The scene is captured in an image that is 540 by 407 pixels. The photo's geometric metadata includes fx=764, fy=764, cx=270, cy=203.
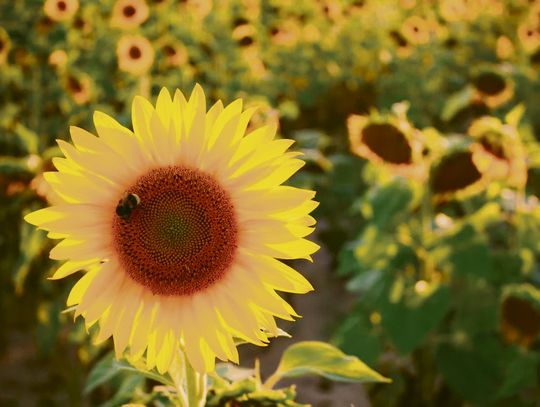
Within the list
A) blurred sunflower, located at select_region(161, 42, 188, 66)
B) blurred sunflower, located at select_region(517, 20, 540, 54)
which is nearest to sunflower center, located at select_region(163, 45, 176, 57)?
blurred sunflower, located at select_region(161, 42, 188, 66)

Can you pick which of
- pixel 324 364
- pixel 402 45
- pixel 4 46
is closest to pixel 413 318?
pixel 324 364

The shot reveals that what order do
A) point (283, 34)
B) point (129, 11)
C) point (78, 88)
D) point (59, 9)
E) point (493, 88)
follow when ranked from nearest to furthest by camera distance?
point (493, 88) < point (78, 88) < point (59, 9) < point (129, 11) < point (283, 34)

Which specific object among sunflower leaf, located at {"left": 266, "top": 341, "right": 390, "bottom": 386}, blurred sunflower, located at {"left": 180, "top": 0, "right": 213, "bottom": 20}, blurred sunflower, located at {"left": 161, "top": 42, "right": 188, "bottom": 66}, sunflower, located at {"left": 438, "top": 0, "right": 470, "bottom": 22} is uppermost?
sunflower, located at {"left": 438, "top": 0, "right": 470, "bottom": 22}

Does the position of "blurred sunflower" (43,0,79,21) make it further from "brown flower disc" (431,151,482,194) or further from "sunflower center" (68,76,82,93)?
"brown flower disc" (431,151,482,194)

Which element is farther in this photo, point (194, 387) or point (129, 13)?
point (129, 13)

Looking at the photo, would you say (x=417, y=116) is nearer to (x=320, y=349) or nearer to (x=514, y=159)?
(x=514, y=159)

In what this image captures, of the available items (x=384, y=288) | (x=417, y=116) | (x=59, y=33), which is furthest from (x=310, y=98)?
(x=384, y=288)

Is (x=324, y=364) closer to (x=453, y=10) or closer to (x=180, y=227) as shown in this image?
(x=180, y=227)
